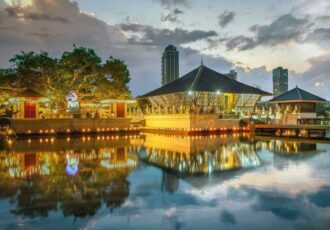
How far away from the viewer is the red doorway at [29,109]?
26.5m

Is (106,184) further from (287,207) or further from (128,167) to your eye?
(287,207)

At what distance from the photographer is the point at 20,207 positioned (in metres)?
6.28

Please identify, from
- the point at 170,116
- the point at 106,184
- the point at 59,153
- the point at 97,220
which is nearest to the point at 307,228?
the point at 97,220

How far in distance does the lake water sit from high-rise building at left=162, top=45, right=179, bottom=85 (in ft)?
449

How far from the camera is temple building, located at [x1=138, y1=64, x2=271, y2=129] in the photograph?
2712 cm

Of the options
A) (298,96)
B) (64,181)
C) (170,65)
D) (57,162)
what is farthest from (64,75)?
(170,65)

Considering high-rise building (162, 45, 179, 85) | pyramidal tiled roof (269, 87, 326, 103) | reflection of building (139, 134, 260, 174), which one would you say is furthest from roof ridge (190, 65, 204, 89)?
high-rise building (162, 45, 179, 85)

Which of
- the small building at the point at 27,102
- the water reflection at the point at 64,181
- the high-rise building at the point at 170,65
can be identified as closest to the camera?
the water reflection at the point at 64,181

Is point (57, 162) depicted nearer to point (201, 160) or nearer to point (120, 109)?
point (201, 160)

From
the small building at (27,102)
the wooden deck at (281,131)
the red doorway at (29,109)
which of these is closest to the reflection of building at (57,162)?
the small building at (27,102)

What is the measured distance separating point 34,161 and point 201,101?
792 inches

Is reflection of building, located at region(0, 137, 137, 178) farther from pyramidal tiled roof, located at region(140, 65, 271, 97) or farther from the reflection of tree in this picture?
pyramidal tiled roof, located at region(140, 65, 271, 97)

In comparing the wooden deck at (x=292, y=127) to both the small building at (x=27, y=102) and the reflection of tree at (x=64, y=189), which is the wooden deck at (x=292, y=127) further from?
the small building at (x=27, y=102)

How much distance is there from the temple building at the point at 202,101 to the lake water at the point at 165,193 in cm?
1432
